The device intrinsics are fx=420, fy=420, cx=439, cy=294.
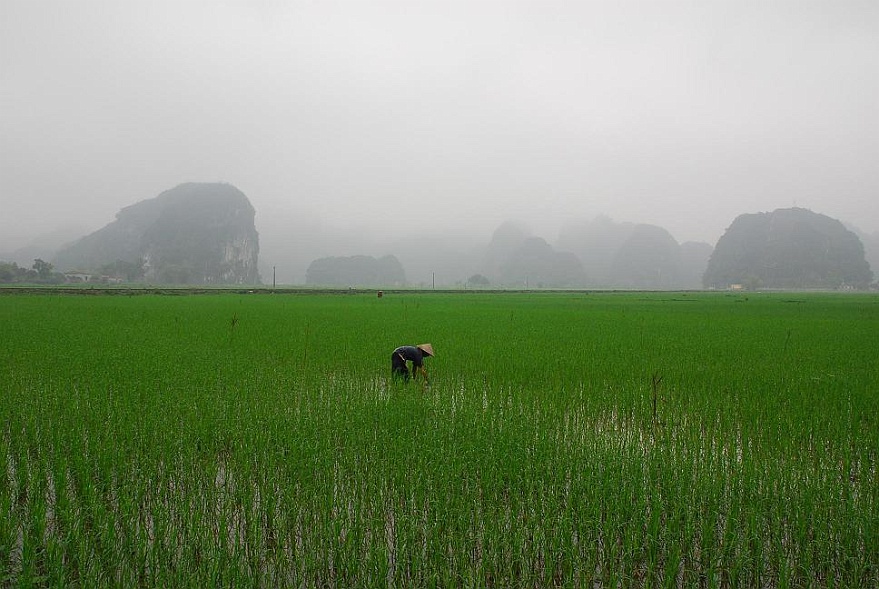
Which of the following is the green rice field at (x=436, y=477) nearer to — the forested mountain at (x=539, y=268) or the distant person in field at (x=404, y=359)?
the distant person in field at (x=404, y=359)

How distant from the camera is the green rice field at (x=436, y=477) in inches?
80.4

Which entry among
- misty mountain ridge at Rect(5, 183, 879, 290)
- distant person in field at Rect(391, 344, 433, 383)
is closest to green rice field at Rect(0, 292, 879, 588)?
distant person in field at Rect(391, 344, 433, 383)

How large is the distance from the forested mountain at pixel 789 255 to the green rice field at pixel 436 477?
115 m

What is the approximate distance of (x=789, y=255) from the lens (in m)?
104

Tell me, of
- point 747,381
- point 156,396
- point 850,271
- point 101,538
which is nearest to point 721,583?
point 101,538

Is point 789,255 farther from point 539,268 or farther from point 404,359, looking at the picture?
point 404,359

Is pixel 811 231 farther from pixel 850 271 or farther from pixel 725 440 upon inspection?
pixel 725 440

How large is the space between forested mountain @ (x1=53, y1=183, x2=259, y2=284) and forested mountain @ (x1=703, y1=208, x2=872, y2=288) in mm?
127003

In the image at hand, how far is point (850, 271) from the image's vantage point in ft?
332

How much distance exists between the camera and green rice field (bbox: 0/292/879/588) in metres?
2.04

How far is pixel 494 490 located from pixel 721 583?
121cm

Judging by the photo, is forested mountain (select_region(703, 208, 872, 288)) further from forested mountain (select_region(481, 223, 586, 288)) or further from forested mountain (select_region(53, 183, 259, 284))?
forested mountain (select_region(53, 183, 259, 284))

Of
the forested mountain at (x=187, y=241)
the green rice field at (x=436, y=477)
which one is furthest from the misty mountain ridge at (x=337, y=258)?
the green rice field at (x=436, y=477)

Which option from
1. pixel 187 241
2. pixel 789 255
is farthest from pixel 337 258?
pixel 789 255
